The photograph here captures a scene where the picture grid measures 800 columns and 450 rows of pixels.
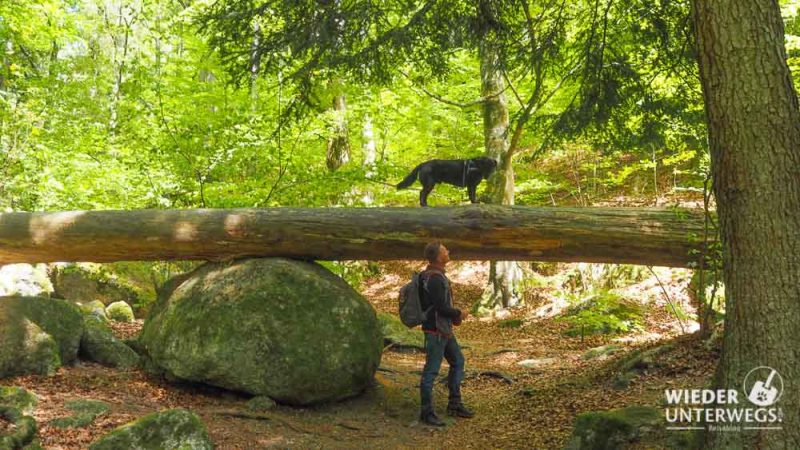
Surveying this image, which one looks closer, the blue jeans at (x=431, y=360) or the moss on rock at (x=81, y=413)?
the moss on rock at (x=81, y=413)

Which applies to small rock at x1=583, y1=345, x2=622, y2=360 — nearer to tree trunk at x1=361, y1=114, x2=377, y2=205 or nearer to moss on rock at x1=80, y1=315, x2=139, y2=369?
tree trunk at x1=361, y1=114, x2=377, y2=205

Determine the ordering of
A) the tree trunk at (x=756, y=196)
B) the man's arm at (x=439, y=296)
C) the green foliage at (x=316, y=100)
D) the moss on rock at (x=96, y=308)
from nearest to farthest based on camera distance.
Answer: the tree trunk at (x=756, y=196)
the man's arm at (x=439, y=296)
the green foliage at (x=316, y=100)
the moss on rock at (x=96, y=308)

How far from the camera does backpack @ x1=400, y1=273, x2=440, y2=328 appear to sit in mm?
5992

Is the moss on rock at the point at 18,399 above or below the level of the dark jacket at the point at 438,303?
below

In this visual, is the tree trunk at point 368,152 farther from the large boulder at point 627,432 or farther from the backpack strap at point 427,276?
the large boulder at point 627,432

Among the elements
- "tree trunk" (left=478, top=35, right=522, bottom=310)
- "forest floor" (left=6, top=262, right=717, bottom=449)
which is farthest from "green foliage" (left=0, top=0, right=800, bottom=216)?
"forest floor" (left=6, top=262, right=717, bottom=449)

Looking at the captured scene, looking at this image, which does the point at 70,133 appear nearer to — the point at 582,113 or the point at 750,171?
the point at 582,113

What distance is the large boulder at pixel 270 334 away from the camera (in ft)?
20.3

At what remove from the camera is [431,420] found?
19.9ft

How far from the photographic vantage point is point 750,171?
3.14 m

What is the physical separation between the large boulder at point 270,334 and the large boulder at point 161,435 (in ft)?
4.96

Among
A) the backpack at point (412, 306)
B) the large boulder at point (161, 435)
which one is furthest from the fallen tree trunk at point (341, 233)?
the large boulder at point (161, 435)

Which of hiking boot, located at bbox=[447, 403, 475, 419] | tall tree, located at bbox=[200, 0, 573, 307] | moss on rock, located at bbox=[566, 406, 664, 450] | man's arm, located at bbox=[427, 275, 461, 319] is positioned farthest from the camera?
tall tree, located at bbox=[200, 0, 573, 307]

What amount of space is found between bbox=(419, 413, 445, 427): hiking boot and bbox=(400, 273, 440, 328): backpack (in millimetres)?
1050
